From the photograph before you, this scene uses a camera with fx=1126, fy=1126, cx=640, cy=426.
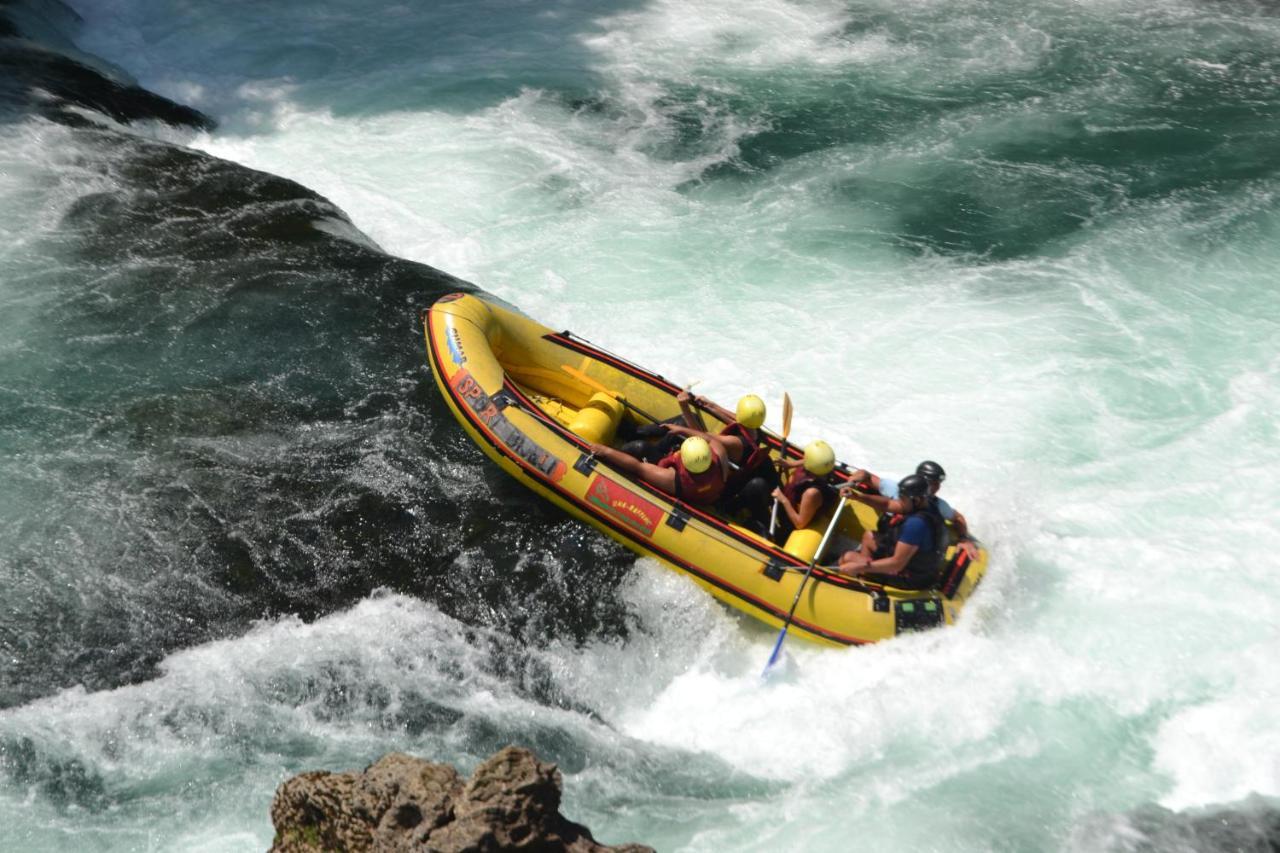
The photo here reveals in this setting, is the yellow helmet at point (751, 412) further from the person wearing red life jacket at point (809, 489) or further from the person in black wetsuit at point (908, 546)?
the person in black wetsuit at point (908, 546)

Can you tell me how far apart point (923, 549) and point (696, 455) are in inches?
69.8

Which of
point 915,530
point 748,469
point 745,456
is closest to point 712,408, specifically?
point 745,456

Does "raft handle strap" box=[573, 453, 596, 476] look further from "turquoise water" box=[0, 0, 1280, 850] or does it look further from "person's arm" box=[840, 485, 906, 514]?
"person's arm" box=[840, 485, 906, 514]

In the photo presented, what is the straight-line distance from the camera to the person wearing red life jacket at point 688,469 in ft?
27.7

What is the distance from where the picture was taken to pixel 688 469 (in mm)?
8477

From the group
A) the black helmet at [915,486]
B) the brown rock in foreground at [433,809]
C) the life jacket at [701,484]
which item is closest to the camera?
the brown rock in foreground at [433,809]

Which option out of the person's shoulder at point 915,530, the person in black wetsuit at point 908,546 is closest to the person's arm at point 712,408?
the person in black wetsuit at point 908,546

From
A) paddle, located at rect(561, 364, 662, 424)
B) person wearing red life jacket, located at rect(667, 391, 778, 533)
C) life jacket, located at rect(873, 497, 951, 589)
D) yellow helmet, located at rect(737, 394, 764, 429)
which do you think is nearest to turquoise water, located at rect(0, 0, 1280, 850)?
life jacket, located at rect(873, 497, 951, 589)

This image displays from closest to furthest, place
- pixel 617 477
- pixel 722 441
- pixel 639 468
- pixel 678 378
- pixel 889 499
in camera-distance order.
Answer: pixel 889 499 → pixel 617 477 → pixel 639 468 → pixel 722 441 → pixel 678 378

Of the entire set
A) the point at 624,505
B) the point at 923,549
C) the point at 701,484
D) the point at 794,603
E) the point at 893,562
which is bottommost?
the point at 794,603

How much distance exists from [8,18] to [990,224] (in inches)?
554

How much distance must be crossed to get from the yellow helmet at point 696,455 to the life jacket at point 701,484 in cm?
8

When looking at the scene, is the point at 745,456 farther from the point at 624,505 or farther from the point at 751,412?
the point at 624,505

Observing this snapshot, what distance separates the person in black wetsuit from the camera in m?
7.96
